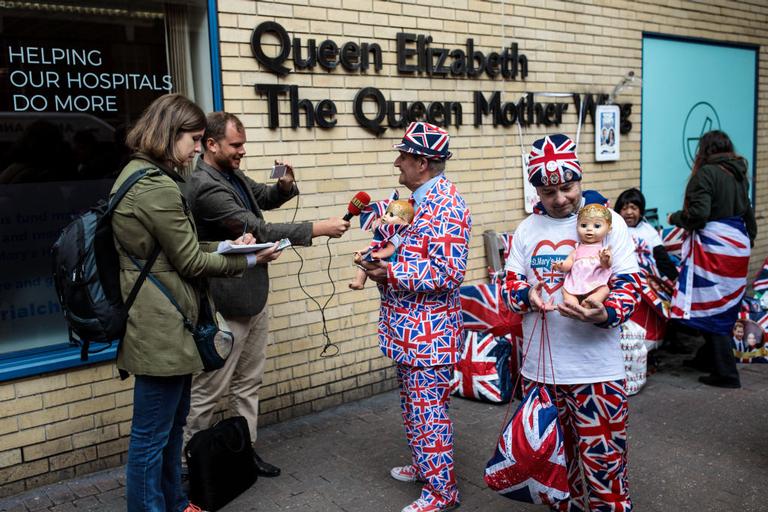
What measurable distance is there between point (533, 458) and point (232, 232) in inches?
76.8

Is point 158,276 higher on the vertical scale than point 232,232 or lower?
lower

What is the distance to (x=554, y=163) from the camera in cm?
314

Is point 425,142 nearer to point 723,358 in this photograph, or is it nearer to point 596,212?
point 596,212

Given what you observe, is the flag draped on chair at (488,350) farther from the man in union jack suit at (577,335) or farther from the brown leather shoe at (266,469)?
the man in union jack suit at (577,335)

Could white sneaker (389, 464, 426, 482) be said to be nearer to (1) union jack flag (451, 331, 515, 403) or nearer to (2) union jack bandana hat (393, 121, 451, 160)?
(1) union jack flag (451, 331, 515, 403)

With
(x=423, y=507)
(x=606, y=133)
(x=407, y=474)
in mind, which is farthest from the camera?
(x=606, y=133)

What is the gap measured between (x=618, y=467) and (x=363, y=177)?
3.07 m

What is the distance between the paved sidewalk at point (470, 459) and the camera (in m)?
4.05

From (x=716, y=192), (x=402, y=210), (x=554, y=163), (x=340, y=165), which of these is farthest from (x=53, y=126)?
(x=716, y=192)

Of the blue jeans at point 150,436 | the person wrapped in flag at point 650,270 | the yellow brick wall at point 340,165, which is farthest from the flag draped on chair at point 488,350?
the blue jeans at point 150,436

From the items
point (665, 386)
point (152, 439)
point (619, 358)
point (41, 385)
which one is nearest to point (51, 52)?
point (41, 385)

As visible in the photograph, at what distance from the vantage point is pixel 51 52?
4.40m

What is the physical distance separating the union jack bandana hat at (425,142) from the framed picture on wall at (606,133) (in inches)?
170

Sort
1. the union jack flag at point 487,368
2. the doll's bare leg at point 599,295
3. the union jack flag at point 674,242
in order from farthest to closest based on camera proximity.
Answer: the union jack flag at point 674,242, the union jack flag at point 487,368, the doll's bare leg at point 599,295
